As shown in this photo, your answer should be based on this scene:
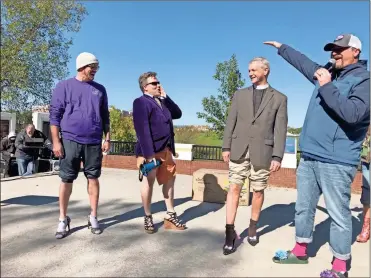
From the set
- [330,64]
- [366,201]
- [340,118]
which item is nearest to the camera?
[340,118]

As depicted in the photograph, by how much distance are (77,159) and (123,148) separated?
8250 millimetres

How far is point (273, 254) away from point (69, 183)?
1791mm

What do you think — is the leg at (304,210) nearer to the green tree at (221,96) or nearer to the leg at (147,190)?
the leg at (147,190)

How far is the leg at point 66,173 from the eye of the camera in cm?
237

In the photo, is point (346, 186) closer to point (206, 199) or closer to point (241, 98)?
point (241, 98)

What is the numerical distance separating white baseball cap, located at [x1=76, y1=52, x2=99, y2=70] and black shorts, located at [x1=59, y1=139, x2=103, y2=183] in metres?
0.61

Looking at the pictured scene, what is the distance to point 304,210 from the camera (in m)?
2.30

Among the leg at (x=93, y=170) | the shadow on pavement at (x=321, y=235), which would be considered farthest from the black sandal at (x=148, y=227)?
the shadow on pavement at (x=321, y=235)

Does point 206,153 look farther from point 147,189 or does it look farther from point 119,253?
point 119,253

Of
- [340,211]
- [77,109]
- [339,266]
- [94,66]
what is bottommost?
[339,266]

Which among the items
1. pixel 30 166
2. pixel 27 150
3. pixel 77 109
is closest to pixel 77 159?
pixel 77 109

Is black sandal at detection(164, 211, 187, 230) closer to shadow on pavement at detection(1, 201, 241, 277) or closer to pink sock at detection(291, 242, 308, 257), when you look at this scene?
shadow on pavement at detection(1, 201, 241, 277)

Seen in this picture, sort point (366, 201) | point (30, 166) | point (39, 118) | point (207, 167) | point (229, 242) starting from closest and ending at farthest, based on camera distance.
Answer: point (229, 242), point (366, 201), point (30, 166), point (207, 167), point (39, 118)

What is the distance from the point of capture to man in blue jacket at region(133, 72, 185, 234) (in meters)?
2.83
